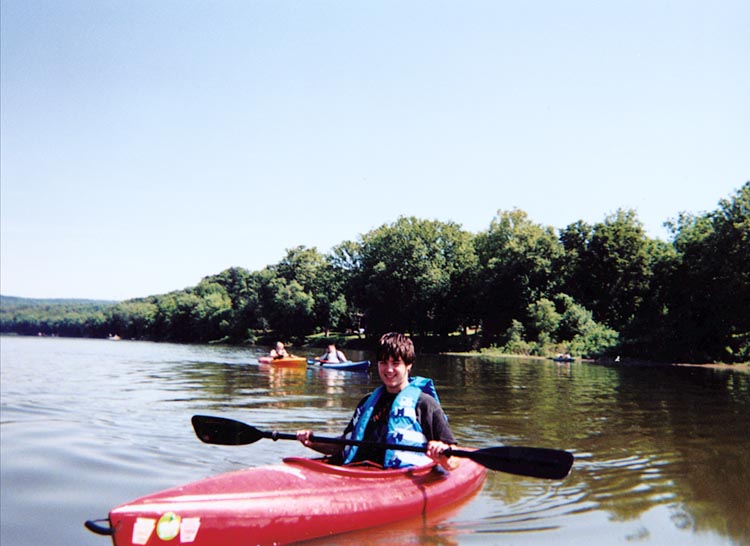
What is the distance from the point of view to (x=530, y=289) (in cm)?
4869

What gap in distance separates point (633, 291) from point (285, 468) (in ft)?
139

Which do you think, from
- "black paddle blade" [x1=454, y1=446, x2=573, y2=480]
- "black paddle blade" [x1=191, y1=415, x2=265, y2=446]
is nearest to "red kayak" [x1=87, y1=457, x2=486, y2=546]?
"black paddle blade" [x1=454, y1=446, x2=573, y2=480]

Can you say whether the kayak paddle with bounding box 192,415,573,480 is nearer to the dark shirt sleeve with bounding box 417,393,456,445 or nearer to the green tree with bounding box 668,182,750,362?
the dark shirt sleeve with bounding box 417,393,456,445

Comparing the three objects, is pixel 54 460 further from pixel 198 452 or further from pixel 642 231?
pixel 642 231

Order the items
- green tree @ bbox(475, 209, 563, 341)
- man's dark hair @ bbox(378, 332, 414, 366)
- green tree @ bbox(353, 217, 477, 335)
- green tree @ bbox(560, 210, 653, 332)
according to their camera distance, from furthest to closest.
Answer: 1. green tree @ bbox(353, 217, 477, 335)
2. green tree @ bbox(475, 209, 563, 341)
3. green tree @ bbox(560, 210, 653, 332)
4. man's dark hair @ bbox(378, 332, 414, 366)

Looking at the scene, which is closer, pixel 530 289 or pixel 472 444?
pixel 472 444

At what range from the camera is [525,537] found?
17.6 feet

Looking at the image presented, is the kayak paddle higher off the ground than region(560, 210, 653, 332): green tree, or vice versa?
region(560, 210, 653, 332): green tree

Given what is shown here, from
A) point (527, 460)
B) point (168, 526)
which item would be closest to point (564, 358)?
point (527, 460)

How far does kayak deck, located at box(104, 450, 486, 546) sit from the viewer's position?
401 centimetres

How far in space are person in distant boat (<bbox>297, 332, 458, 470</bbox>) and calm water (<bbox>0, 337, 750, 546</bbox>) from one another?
0.62m

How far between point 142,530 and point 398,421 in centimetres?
240

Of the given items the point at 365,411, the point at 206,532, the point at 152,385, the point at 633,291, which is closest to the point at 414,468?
the point at 365,411

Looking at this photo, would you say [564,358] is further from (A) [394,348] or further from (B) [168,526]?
(B) [168,526]
